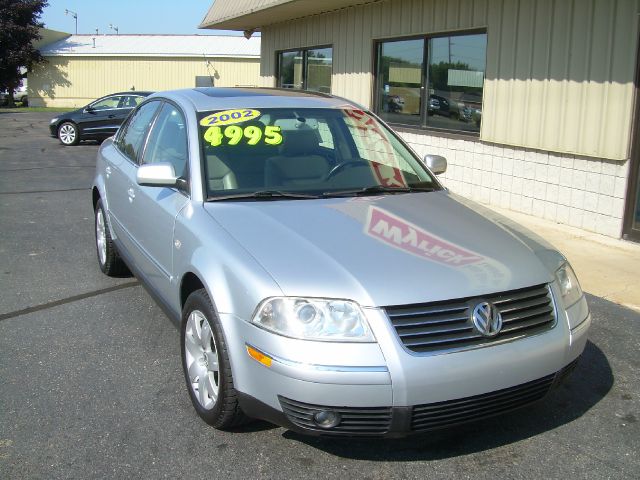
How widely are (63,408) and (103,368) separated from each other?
0.54m

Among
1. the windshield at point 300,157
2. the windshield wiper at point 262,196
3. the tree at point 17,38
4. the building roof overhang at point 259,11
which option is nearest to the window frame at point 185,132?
the windshield at point 300,157

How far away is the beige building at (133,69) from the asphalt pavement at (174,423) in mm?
36531

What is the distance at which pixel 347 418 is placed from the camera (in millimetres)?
2850

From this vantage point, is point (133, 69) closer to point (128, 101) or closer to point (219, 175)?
point (128, 101)

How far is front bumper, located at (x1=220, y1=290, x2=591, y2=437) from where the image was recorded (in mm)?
2762

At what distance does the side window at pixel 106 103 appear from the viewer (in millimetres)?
20438

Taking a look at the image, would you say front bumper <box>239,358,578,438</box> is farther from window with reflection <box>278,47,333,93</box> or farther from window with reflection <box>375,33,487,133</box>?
window with reflection <box>278,47,333,93</box>

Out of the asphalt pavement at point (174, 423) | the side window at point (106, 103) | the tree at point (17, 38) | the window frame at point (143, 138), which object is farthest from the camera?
the tree at point (17, 38)

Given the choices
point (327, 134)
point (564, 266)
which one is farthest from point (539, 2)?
Answer: point (564, 266)

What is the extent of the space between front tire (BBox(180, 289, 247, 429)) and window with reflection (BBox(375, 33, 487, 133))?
6970 millimetres

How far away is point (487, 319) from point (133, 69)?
40.8m

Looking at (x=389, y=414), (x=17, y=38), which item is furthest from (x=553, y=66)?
(x=17, y=38)

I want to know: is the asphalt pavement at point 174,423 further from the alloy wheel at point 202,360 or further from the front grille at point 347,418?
the front grille at point 347,418

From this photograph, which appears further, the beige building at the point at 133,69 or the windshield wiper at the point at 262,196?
the beige building at the point at 133,69
